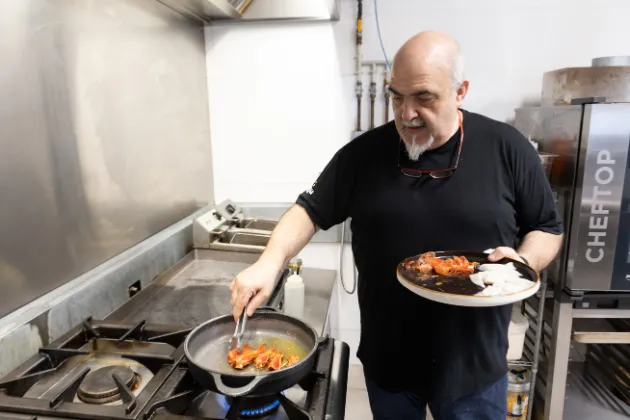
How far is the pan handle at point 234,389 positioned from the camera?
2.50ft

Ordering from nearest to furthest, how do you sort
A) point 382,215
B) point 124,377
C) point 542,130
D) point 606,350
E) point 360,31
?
point 124,377
point 382,215
point 542,130
point 360,31
point 606,350

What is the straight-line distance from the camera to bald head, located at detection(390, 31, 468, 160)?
3.64 ft

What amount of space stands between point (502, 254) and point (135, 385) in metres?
0.91

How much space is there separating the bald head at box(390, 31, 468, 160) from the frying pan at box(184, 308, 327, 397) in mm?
551

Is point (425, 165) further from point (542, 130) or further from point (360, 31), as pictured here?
point (360, 31)

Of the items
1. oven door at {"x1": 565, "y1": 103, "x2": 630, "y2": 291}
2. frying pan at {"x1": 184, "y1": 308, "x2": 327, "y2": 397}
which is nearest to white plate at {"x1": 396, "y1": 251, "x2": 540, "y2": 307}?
frying pan at {"x1": 184, "y1": 308, "x2": 327, "y2": 397}

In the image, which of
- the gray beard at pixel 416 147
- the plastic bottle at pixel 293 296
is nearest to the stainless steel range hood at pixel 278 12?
the gray beard at pixel 416 147

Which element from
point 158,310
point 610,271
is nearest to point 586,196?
point 610,271

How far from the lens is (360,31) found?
2215mm

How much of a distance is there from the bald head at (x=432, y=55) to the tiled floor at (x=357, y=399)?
1748 millimetres

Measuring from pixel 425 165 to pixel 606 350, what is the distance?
6.23ft

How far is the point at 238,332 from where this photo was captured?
1016 millimetres

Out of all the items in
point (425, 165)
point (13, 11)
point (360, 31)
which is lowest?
point (425, 165)

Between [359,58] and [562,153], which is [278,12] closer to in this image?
[359,58]
